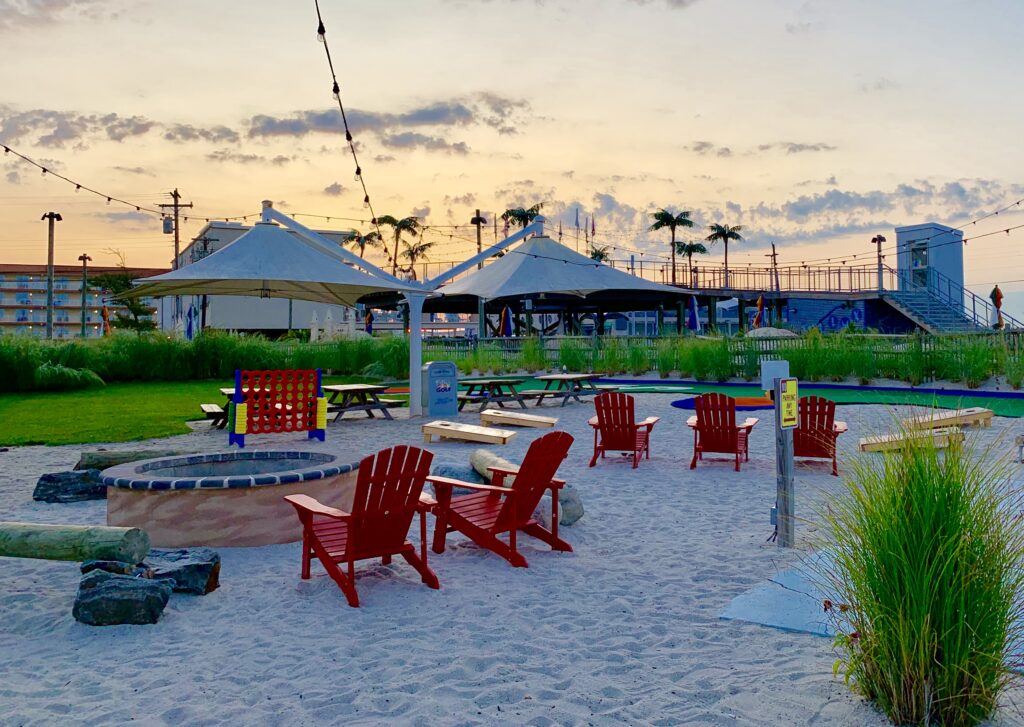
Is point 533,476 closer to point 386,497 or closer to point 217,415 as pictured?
point 386,497

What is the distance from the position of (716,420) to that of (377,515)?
16.5 ft

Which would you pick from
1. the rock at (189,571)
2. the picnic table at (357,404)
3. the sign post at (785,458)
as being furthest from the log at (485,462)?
the picnic table at (357,404)

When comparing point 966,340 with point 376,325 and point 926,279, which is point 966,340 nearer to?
point 926,279

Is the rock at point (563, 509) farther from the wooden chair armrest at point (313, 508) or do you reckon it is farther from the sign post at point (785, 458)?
the wooden chair armrest at point (313, 508)

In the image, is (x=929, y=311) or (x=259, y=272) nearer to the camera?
(x=259, y=272)

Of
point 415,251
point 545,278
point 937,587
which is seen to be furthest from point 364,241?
point 937,587

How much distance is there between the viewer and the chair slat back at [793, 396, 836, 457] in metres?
8.45

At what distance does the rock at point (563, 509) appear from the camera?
6.04m

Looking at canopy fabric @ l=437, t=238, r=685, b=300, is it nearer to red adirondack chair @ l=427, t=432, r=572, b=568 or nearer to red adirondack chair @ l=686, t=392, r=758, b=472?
red adirondack chair @ l=686, t=392, r=758, b=472

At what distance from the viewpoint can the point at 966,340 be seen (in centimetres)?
1766

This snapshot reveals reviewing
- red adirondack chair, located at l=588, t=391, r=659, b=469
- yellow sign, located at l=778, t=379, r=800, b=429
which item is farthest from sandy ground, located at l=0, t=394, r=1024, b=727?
red adirondack chair, located at l=588, t=391, r=659, b=469

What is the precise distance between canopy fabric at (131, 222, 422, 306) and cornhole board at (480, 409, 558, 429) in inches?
95.5

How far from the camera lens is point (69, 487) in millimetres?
7367

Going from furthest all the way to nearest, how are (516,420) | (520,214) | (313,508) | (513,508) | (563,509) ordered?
(520,214)
(516,420)
(563,509)
(513,508)
(313,508)
